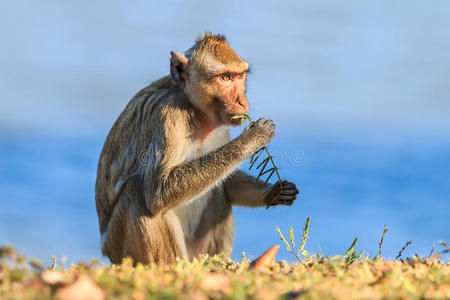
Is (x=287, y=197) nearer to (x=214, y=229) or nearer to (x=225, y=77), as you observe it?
(x=214, y=229)

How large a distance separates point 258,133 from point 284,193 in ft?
3.34

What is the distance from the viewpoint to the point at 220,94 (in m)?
7.20

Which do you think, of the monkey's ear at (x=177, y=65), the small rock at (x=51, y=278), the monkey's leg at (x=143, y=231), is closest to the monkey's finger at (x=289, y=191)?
the monkey's leg at (x=143, y=231)

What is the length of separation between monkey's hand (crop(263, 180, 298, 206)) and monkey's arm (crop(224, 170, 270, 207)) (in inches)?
11.7

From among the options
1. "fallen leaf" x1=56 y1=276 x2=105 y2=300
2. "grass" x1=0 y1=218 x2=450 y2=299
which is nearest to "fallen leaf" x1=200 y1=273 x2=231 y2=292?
"grass" x1=0 y1=218 x2=450 y2=299

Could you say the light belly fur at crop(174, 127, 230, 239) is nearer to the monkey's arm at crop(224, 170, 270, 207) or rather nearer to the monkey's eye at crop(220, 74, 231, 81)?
the monkey's arm at crop(224, 170, 270, 207)

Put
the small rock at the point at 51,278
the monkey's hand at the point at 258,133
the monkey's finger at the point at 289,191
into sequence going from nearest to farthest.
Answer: the small rock at the point at 51,278 → the monkey's hand at the point at 258,133 → the monkey's finger at the point at 289,191

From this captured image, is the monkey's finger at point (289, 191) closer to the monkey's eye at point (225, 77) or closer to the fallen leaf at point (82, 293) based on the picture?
the monkey's eye at point (225, 77)

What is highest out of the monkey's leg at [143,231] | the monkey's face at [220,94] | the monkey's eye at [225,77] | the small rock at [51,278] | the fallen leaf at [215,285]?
the monkey's eye at [225,77]

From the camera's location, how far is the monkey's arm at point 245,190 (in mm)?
8008

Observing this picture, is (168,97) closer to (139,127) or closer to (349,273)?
(139,127)

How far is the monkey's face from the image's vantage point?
7152 millimetres

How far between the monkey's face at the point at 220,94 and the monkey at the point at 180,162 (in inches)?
0.5

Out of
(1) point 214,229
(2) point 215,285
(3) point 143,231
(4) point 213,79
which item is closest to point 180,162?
(3) point 143,231
